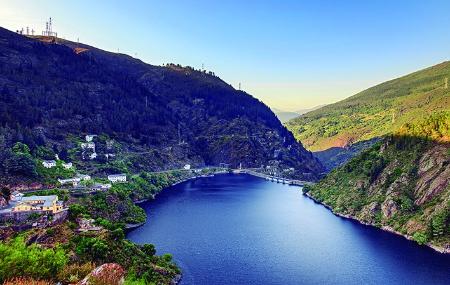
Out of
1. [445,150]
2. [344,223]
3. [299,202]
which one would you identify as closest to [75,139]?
[299,202]

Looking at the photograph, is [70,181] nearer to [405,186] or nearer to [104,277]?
[104,277]

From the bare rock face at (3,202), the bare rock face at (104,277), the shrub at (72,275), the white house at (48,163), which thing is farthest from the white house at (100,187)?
the bare rock face at (104,277)

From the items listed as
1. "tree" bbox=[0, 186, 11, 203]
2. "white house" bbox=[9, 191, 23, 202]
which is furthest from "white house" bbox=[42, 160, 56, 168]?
"white house" bbox=[9, 191, 23, 202]

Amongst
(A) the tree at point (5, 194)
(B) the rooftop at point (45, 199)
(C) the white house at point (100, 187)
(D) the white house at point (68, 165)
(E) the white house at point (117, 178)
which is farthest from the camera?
(E) the white house at point (117, 178)

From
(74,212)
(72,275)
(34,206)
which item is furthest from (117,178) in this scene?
(72,275)

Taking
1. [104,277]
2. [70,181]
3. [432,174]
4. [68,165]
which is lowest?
[70,181]

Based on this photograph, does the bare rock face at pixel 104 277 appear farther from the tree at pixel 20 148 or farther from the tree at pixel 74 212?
the tree at pixel 20 148

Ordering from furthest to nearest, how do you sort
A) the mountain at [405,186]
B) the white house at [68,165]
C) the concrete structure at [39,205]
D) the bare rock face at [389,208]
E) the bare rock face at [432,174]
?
1. the white house at [68,165]
2. the bare rock face at [389,208]
3. the bare rock face at [432,174]
4. the mountain at [405,186]
5. the concrete structure at [39,205]

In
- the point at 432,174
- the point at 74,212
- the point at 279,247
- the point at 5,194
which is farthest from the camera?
the point at 432,174
